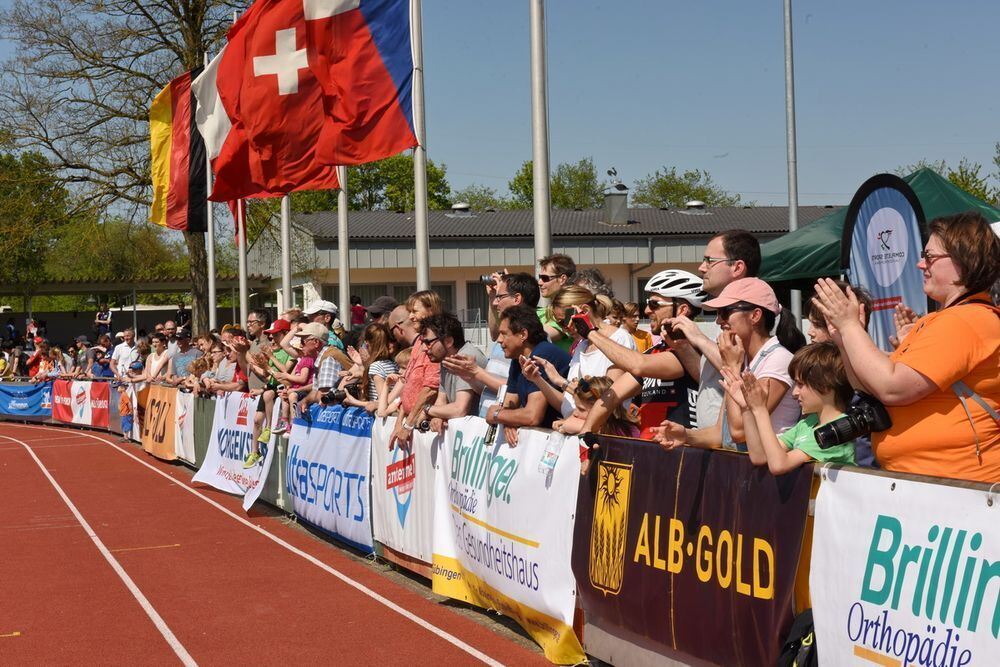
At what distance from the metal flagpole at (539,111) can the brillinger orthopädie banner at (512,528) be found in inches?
82.9

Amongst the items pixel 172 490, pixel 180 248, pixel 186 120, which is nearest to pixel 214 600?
pixel 172 490

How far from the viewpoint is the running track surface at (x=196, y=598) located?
25.0ft

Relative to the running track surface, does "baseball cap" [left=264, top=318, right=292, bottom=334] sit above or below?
above

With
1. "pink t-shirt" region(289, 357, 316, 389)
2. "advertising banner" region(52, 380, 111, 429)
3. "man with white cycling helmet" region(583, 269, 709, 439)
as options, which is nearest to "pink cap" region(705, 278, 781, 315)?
"man with white cycling helmet" region(583, 269, 709, 439)

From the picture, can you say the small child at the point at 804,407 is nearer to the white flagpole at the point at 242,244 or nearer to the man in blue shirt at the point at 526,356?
the man in blue shirt at the point at 526,356

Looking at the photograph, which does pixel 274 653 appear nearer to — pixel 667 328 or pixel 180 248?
pixel 667 328

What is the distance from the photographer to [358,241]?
37.1 meters

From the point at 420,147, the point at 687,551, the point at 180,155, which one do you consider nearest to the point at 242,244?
the point at 180,155

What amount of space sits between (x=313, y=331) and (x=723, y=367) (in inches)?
353

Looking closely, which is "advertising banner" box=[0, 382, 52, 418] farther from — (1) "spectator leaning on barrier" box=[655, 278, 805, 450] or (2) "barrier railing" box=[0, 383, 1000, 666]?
(1) "spectator leaning on barrier" box=[655, 278, 805, 450]

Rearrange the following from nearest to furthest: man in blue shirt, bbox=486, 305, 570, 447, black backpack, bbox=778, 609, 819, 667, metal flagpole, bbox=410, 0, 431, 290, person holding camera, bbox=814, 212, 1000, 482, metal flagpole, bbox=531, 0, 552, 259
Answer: person holding camera, bbox=814, 212, 1000, 482
black backpack, bbox=778, 609, 819, 667
man in blue shirt, bbox=486, 305, 570, 447
metal flagpole, bbox=531, 0, 552, 259
metal flagpole, bbox=410, 0, 431, 290

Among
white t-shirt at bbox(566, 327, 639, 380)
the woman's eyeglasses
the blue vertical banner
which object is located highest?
the blue vertical banner

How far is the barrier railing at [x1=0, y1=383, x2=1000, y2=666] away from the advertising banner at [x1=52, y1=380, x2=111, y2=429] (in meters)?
19.0

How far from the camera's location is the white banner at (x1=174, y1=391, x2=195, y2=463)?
18.8 m
